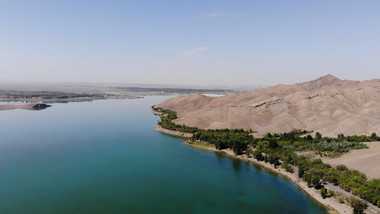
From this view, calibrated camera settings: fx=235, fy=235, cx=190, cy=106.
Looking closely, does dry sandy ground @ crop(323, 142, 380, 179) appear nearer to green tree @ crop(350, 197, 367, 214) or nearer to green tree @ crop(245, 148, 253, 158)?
green tree @ crop(350, 197, 367, 214)

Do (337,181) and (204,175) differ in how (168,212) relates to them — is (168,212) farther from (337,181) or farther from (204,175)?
(337,181)

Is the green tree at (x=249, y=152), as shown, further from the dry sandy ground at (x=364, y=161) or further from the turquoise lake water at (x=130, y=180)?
the dry sandy ground at (x=364, y=161)

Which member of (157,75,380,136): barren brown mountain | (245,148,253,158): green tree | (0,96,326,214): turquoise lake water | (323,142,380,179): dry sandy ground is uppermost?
(157,75,380,136): barren brown mountain

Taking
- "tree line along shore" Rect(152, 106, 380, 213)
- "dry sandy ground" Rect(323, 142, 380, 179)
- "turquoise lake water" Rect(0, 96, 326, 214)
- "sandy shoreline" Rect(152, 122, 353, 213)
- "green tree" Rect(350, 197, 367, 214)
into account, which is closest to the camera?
"green tree" Rect(350, 197, 367, 214)

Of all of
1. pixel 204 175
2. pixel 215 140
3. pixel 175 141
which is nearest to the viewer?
pixel 204 175

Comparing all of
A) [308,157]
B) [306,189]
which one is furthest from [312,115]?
[306,189]

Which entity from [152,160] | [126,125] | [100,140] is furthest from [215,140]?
[126,125]

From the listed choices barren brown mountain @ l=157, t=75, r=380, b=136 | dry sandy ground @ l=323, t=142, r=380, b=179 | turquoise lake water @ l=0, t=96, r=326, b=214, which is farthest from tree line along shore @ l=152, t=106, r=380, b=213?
barren brown mountain @ l=157, t=75, r=380, b=136

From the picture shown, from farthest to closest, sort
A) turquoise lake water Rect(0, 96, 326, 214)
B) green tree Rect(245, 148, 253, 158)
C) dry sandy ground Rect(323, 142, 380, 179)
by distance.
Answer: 1. green tree Rect(245, 148, 253, 158)
2. dry sandy ground Rect(323, 142, 380, 179)
3. turquoise lake water Rect(0, 96, 326, 214)

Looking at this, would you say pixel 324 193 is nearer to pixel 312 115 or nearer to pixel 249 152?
pixel 249 152
